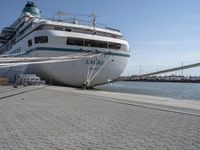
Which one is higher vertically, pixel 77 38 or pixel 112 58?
pixel 77 38

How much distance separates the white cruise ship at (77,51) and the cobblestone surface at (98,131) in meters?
14.4

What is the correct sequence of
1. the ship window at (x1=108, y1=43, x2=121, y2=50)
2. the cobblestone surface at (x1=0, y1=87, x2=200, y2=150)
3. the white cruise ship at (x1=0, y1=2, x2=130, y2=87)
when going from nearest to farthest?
the cobblestone surface at (x1=0, y1=87, x2=200, y2=150), the white cruise ship at (x1=0, y1=2, x2=130, y2=87), the ship window at (x1=108, y1=43, x2=121, y2=50)

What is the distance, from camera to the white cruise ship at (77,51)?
22.6 meters

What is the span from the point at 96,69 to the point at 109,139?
63.1ft

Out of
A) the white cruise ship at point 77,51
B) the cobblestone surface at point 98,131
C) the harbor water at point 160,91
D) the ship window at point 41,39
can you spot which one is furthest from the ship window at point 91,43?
the cobblestone surface at point 98,131

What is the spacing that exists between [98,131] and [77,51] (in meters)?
18.2

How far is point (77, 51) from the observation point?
2314cm

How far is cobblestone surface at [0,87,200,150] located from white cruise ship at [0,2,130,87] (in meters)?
14.4

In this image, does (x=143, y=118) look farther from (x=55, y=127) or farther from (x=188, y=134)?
(x=55, y=127)

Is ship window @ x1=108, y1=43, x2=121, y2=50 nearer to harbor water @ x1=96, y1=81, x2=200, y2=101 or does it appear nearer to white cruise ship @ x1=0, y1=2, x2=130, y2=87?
white cruise ship @ x1=0, y1=2, x2=130, y2=87

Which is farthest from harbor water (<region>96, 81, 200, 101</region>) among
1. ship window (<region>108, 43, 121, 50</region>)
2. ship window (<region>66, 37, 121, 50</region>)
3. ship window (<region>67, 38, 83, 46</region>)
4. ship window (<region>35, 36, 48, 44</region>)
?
ship window (<region>35, 36, 48, 44</region>)

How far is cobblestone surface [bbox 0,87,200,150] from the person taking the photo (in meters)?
4.34

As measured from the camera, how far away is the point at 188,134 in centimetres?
509

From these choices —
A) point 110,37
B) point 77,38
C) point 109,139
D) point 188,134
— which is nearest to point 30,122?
point 109,139
